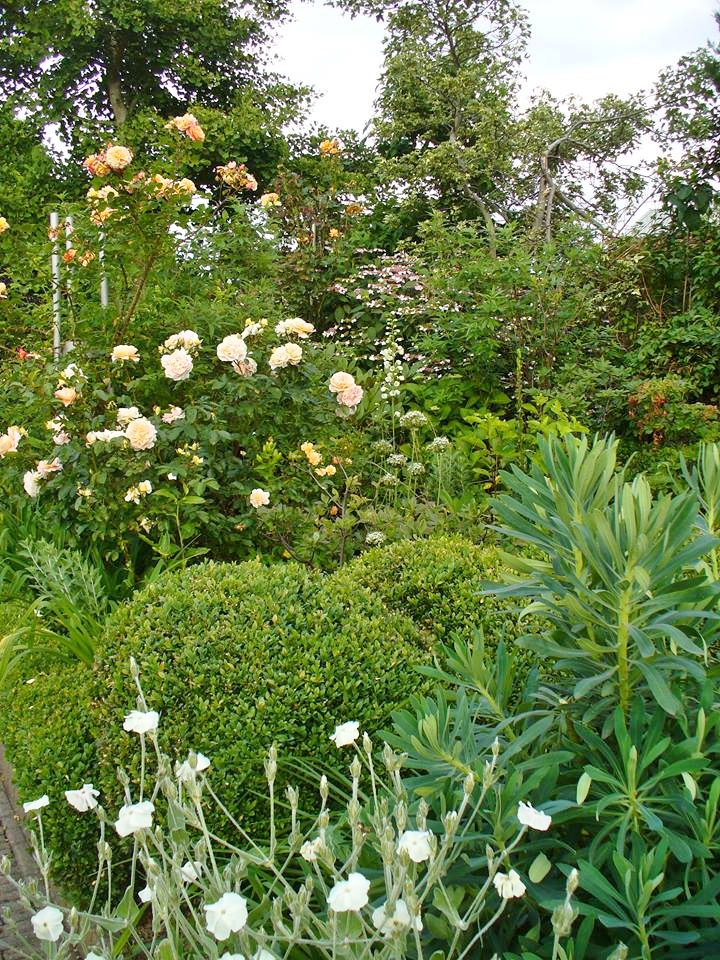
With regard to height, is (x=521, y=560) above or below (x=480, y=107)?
below

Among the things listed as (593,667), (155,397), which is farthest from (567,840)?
(155,397)

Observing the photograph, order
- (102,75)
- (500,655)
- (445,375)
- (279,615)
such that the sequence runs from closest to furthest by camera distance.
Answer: (500,655), (279,615), (445,375), (102,75)

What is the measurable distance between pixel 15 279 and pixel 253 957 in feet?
17.8

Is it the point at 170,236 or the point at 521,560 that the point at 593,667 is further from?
the point at 170,236

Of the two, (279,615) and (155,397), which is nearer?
(279,615)

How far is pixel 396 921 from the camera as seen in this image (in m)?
1.12

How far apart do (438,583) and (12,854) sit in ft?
5.51

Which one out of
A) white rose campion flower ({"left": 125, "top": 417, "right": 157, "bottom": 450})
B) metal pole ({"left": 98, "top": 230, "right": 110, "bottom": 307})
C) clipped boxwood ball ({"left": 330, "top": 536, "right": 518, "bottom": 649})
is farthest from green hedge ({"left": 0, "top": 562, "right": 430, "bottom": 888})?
metal pole ({"left": 98, "top": 230, "right": 110, "bottom": 307})

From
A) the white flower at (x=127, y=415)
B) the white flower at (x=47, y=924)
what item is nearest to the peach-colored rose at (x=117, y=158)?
the white flower at (x=127, y=415)

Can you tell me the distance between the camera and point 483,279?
6.64 meters

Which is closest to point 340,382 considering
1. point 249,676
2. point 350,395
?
point 350,395

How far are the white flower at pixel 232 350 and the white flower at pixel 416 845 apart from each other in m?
3.16

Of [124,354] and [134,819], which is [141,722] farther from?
[124,354]

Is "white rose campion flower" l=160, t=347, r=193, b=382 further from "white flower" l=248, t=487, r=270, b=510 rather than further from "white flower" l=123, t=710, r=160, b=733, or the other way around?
"white flower" l=123, t=710, r=160, b=733
